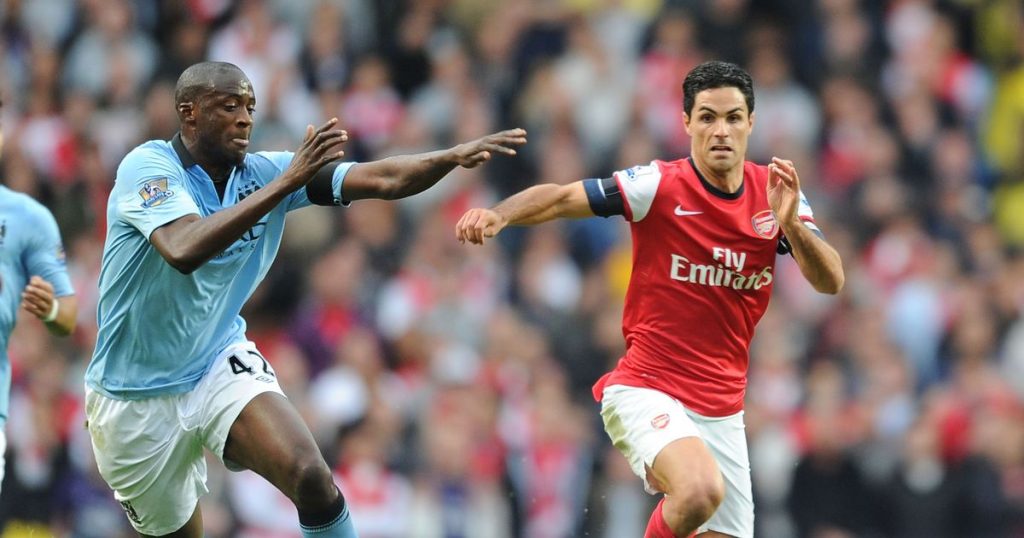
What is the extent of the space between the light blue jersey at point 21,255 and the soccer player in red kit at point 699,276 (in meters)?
2.56

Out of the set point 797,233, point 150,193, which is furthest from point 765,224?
point 150,193

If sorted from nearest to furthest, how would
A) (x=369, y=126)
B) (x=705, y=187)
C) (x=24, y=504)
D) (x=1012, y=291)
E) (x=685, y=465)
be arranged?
1. (x=685, y=465)
2. (x=705, y=187)
3. (x=24, y=504)
4. (x=1012, y=291)
5. (x=369, y=126)

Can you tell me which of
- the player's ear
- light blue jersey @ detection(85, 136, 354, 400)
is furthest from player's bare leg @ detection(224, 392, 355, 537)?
the player's ear

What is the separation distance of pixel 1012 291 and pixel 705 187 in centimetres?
625

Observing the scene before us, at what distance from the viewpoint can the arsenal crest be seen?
7680 mm

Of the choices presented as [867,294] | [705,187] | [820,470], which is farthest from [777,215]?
[867,294]

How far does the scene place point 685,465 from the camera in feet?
23.9

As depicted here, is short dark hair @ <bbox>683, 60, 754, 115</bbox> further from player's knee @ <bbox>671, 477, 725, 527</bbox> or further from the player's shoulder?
player's knee @ <bbox>671, 477, 725, 527</bbox>

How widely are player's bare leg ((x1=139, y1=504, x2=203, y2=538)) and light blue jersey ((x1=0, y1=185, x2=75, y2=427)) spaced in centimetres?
114

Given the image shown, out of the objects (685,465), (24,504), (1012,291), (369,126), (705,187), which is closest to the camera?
(685,465)

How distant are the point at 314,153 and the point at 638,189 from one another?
169 cm

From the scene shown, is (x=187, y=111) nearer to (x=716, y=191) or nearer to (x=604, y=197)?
(x=604, y=197)

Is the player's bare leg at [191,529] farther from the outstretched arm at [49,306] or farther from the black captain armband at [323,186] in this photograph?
the black captain armband at [323,186]

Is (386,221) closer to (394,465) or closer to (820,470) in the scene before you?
(394,465)
